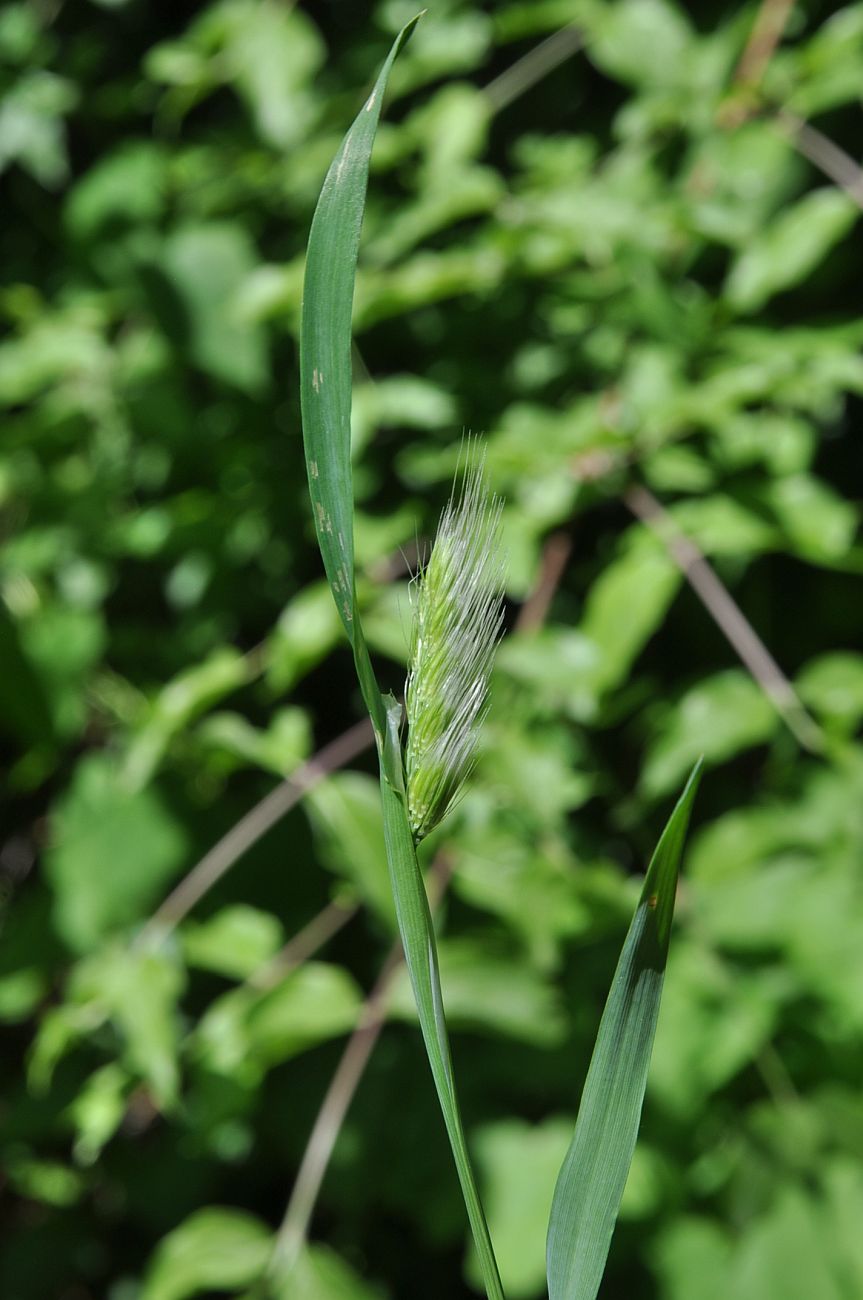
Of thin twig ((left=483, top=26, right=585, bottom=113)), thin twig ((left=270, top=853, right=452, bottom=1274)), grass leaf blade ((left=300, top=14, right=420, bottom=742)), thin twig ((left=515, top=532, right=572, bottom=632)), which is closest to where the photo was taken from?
grass leaf blade ((left=300, top=14, right=420, bottom=742))

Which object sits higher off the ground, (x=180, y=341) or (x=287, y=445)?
(x=180, y=341)

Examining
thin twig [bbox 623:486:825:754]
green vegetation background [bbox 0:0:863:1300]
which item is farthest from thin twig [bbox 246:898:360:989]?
thin twig [bbox 623:486:825:754]

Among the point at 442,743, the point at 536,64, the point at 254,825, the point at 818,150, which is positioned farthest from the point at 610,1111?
the point at 536,64

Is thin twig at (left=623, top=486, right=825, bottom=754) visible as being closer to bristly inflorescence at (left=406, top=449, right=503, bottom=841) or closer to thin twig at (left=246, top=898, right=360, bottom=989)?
thin twig at (left=246, top=898, right=360, bottom=989)

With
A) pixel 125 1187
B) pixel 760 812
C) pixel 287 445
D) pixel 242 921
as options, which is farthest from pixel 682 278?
pixel 125 1187

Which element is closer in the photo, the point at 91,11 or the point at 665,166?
the point at 665,166

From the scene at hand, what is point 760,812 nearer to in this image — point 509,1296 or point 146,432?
point 509,1296
